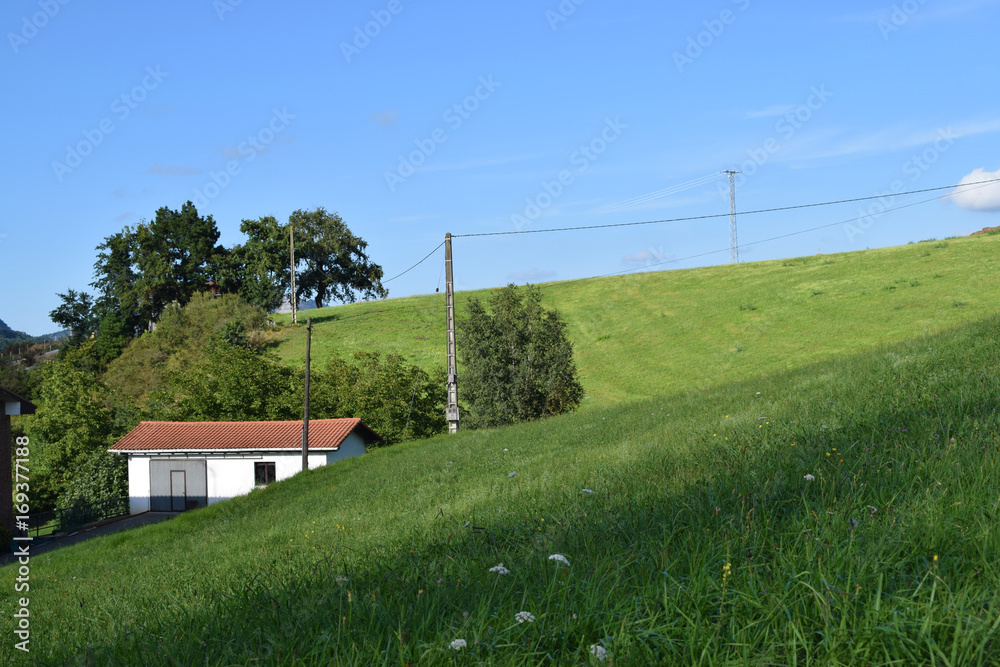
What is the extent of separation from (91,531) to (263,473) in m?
7.99

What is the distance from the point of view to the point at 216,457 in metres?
35.2

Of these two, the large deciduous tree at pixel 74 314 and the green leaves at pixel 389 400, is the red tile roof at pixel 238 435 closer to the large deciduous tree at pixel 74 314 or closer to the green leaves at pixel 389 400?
the green leaves at pixel 389 400

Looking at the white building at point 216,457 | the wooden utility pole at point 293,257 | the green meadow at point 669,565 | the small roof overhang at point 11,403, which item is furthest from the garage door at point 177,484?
the wooden utility pole at point 293,257

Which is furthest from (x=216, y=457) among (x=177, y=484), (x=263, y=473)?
(x=177, y=484)

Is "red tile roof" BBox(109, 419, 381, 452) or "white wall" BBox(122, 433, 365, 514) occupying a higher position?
"red tile roof" BBox(109, 419, 381, 452)

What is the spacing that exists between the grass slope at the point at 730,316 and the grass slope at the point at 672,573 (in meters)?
27.0

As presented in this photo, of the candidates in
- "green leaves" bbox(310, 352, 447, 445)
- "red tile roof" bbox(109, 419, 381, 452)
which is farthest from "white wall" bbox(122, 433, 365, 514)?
"green leaves" bbox(310, 352, 447, 445)

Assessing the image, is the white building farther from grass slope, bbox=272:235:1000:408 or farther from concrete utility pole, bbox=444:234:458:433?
grass slope, bbox=272:235:1000:408

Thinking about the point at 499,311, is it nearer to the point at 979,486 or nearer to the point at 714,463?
the point at 714,463

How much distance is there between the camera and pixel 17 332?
638 ft

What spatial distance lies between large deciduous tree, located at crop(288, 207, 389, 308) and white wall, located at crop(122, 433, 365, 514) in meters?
43.0

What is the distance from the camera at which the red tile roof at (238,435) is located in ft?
111

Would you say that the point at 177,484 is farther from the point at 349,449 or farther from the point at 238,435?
the point at 349,449

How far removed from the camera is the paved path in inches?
949
